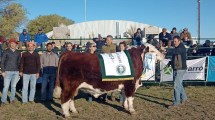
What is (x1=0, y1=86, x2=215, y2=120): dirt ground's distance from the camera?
8.06 m

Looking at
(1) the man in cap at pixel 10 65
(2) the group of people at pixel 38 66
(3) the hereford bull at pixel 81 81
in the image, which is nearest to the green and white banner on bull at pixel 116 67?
(3) the hereford bull at pixel 81 81

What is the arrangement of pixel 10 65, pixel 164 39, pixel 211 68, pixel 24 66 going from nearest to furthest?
pixel 10 65
pixel 24 66
pixel 211 68
pixel 164 39

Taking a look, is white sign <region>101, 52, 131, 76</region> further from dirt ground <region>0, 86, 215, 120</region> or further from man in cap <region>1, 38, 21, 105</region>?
man in cap <region>1, 38, 21, 105</region>

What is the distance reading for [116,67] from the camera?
8117 mm

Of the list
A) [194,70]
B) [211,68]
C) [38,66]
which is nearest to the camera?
[38,66]

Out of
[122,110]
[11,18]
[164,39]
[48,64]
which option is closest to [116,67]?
[122,110]

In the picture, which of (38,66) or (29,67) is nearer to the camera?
(29,67)

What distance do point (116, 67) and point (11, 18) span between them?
27.5 metres

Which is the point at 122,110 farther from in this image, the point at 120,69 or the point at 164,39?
the point at 164,39

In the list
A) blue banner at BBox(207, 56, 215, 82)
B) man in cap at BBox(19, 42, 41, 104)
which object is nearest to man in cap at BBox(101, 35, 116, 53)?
man in cap at BBox(19, 42, 41, 104)

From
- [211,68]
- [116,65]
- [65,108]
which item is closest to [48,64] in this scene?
[65,108]

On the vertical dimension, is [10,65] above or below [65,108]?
above

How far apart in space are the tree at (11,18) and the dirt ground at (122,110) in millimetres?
22967

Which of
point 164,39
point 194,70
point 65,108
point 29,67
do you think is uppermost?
point 164,39
